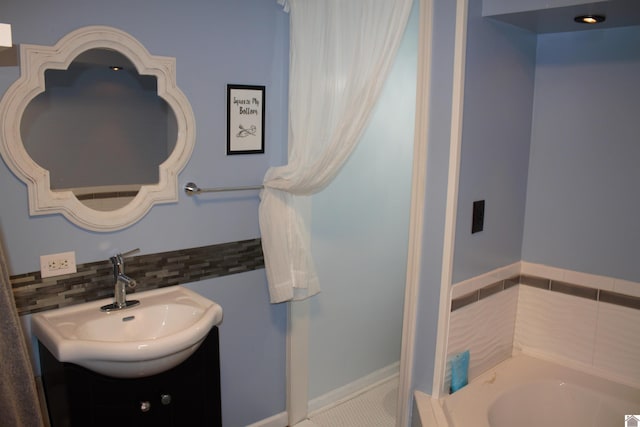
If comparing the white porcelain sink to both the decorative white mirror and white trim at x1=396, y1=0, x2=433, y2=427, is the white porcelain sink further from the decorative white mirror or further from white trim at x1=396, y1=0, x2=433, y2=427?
white trim at x1=396, y1=0, x2=433, y2=427

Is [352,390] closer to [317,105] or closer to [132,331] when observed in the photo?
[132,331]

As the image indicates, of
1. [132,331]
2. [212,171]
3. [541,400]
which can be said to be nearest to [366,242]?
[212,171]

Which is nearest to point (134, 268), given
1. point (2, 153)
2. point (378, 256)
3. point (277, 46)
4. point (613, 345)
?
point (2, 153)

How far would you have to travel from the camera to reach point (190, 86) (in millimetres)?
2303

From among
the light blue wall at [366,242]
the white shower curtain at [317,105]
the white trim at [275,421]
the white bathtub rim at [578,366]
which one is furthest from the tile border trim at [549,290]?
the white trim at [275,421]

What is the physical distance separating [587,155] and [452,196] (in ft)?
2.42

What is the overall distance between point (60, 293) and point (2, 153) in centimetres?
55

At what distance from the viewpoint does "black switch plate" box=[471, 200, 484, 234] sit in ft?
7.34

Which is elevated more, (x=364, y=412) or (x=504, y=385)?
(x=504, y=385)

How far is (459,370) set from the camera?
2.27m

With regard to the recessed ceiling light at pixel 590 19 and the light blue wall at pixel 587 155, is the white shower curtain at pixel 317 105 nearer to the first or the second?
the recessed ceiling light at pixel 590 19

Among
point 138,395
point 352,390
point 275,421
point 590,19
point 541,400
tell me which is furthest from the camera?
point 352,390

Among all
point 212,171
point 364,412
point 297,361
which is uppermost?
point 212,171

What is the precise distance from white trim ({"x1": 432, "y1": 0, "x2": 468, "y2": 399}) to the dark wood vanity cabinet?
0.91m
